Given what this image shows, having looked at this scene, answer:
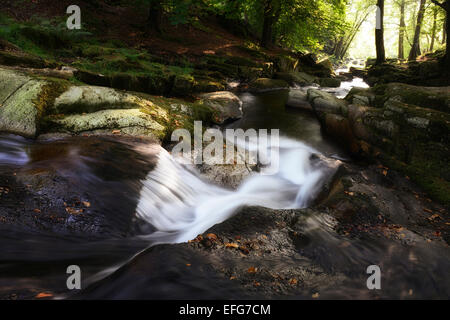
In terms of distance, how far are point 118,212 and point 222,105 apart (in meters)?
6.00

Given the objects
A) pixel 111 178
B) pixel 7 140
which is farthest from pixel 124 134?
pixel 7 140

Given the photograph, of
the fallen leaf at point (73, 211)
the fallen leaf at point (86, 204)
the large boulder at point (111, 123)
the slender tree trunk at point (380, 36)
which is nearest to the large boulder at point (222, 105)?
the large boulder at point (111, 123)

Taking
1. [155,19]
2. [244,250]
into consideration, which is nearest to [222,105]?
[244,250]

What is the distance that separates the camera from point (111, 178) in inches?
163

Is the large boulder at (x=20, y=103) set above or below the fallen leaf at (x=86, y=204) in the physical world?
above

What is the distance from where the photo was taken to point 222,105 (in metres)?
8.92

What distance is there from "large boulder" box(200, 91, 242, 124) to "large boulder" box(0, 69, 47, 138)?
4.39 meters

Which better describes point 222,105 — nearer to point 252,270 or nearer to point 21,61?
point 21,61

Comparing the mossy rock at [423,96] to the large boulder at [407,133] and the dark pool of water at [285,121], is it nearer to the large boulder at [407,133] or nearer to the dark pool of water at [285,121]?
the large boulder at [407,133]

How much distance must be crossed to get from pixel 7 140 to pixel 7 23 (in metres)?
7.57

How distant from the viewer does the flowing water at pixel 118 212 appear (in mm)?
2633

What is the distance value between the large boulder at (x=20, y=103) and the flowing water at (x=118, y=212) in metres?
0.31

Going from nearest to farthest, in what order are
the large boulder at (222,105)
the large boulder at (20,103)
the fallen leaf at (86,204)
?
the fallen leaf at (86,204) → the large boulder at (20,103) → the large boulder at (222,105)
